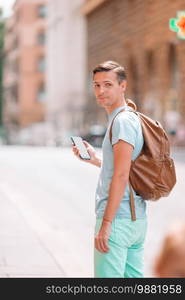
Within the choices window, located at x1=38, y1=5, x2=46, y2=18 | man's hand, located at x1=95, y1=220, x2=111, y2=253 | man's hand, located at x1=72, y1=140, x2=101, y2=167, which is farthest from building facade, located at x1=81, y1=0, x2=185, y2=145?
man's hand, located at x1=95, y1=220, x2=111, y2=253

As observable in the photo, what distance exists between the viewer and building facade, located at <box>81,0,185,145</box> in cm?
6562

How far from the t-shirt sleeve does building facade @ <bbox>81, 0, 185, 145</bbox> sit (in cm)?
5754

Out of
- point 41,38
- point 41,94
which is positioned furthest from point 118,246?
point 41,38

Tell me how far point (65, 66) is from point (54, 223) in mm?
93419

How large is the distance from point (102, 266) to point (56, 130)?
10076cm

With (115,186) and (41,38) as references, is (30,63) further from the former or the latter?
(115,186)

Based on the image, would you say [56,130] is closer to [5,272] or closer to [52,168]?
[52,168]

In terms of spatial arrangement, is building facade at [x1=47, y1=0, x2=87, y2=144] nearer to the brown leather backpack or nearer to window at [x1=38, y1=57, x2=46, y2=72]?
window at [x1=38, y1=57, x2=46, y2=72]

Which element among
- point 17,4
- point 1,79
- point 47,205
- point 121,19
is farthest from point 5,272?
point 17,4

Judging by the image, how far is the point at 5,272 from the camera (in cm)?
798

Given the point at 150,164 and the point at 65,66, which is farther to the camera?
the point at 65,66

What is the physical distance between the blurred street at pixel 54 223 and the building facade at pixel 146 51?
3804cm

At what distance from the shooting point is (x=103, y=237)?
13.8ft

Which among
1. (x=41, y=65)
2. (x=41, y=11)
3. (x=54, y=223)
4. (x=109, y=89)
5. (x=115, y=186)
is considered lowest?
(x=54, y=223)
